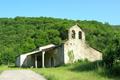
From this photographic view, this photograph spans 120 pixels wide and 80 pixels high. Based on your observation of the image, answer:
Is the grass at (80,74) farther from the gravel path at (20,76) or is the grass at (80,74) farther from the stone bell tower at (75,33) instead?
the stone bell tower at (75,33)

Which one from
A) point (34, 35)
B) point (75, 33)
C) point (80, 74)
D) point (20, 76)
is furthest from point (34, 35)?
point (20, 76)

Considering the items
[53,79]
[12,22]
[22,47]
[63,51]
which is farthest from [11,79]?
[12,22]

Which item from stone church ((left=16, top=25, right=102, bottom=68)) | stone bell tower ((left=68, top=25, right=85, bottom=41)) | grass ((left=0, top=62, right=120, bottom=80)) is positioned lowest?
grass ((left=0, top=62, right=120, bottom=80))

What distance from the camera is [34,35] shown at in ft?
296

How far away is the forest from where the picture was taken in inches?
3123

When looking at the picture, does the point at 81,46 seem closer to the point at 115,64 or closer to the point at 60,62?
the point at 60,62

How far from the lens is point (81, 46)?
48406 mm

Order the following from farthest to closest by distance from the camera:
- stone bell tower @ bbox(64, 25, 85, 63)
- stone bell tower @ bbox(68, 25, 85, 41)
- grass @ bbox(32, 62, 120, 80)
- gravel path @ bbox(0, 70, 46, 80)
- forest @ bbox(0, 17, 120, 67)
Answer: forest @ bbox(0, 17, 120, 67) < stone bell tower @ bbox(68, 25, 85, 41) < stone bell tower @ bbox(64, 25, 85, 63) < grass @ bbox(32, 62, 120, 80) < gravel path @ bbox(0, 70, 46, 80)

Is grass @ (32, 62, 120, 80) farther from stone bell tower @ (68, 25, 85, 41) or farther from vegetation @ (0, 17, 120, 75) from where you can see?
vegetation @ (0, 17, 120, 75)

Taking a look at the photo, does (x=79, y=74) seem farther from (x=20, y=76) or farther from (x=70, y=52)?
(x=70, y=52)

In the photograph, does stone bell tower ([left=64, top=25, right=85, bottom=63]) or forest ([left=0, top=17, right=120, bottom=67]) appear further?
forest ([left=0, top=17, right=120, bottom=67])

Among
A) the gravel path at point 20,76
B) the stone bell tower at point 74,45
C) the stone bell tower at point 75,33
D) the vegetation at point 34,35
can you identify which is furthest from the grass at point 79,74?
the vegetation at point 34,35

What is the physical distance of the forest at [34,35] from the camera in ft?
260

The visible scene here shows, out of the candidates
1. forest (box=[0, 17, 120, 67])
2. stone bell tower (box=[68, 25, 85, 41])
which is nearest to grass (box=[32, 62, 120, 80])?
stone bell tower (box=[68, 25, 85, 41])
